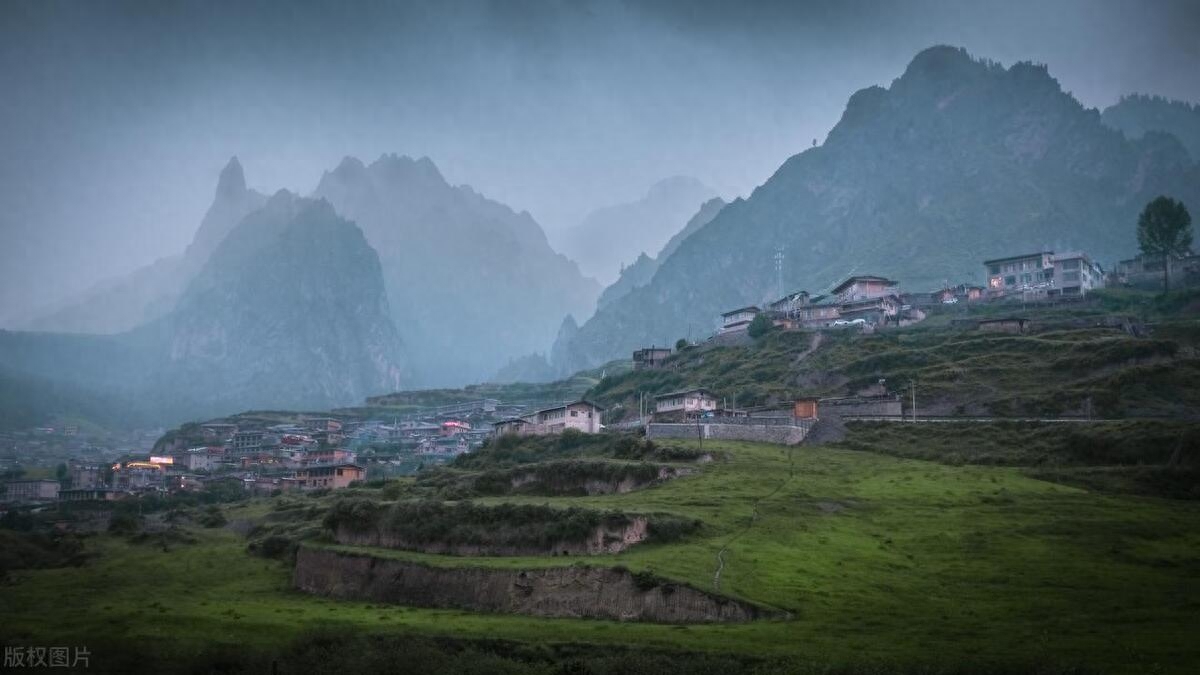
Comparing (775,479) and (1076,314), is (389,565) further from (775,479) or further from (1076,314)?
(1076,314)

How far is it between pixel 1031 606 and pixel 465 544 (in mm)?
34509

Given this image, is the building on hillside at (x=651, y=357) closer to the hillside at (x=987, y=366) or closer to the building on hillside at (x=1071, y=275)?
the hillside at (x=987, y=366)

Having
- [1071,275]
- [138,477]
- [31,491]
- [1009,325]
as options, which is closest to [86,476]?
[138,477]

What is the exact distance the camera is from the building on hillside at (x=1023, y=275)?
149 metres

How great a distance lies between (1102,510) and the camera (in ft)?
187

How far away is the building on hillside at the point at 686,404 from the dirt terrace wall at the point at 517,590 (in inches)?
1955

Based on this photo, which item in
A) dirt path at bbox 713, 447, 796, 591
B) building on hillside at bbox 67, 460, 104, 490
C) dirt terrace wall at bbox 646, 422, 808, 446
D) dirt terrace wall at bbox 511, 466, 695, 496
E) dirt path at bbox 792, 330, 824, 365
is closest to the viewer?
dirt path at bbox 713, 447, 796, 591

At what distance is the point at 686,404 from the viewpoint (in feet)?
356

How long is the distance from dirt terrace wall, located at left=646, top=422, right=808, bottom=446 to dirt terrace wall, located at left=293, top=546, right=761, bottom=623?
37889 millimetres

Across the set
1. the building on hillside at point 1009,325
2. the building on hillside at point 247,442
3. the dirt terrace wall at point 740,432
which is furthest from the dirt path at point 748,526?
the building on hillside at point 247,442

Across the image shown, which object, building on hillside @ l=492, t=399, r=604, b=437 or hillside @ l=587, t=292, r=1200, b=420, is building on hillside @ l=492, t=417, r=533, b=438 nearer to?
building on hillside @ l=492, t=399, r=604, b=437

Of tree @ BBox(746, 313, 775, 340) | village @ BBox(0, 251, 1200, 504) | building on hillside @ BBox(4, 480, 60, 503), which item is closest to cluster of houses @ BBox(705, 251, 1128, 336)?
village @ BBox(0, 251, 1200, 504)

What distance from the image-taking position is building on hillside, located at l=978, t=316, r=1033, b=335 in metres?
119

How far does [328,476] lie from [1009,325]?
89.9 m
